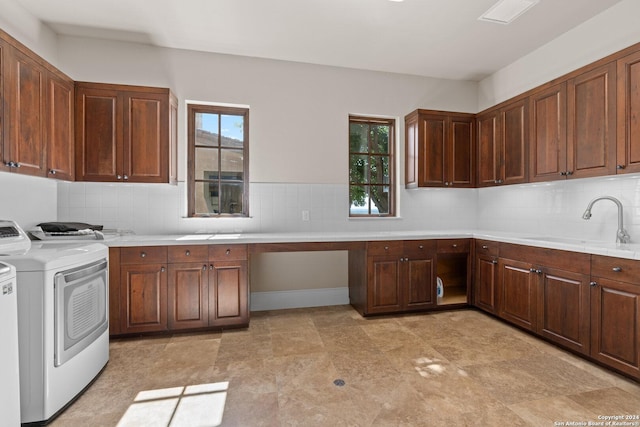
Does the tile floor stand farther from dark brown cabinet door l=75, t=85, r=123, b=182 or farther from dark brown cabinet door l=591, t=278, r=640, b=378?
dark brown cabinet door l=75, t=85, r=123, b=182

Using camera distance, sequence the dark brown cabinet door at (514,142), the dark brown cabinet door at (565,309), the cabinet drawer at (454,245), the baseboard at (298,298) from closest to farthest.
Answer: the dark brown cabinet door at (565,309) < the dark brown cabinet door at (514,142) < the cabinet drawer at (454,245) < the baseboard at (298,298)

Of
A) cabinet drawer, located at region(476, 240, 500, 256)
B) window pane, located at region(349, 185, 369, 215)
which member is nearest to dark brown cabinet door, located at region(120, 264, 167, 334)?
window pane, located at region(349, 185, 369, 215)

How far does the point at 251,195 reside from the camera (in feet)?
11.5

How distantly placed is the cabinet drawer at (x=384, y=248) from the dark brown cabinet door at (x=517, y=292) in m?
1.01

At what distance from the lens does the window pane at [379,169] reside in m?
3.99

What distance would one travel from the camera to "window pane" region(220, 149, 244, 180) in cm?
355

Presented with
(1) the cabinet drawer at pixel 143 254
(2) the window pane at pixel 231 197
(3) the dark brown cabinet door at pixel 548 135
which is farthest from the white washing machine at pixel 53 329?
(3) the dark brown cabinet door at pixel 548 135

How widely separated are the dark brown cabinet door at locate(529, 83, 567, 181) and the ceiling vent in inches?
28.7

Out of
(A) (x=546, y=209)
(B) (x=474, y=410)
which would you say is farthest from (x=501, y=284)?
(B) (x=474, y=410)

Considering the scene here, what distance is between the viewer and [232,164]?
3.57 m

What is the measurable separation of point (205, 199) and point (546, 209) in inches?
144

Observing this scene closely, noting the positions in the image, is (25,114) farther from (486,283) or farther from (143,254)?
(486,283)

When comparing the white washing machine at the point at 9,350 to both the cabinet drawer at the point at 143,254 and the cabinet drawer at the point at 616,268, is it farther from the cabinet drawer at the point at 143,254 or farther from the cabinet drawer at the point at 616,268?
the cabinet drawer at the point at 616,268

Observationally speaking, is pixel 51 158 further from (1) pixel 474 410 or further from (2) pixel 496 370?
(2) pixel 496 370
